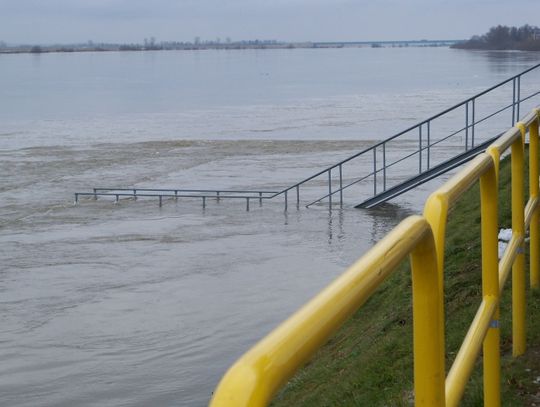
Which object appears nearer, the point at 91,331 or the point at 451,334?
the point at 451,334

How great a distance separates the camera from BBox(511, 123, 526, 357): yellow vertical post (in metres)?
4.70

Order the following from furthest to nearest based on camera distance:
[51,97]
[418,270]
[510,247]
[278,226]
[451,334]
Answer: [51,97], [278,226], [451,334], [510,247], [418,270]

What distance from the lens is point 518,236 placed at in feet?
15.8

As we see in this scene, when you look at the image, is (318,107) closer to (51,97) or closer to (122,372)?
(51,97)

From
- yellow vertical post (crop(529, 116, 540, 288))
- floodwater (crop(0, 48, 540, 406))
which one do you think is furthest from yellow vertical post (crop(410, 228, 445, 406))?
floodwater (crop(0, 48, 540, 406))

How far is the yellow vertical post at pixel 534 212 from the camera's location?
5.57 meters

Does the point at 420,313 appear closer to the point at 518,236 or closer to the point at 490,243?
the point at 490,243

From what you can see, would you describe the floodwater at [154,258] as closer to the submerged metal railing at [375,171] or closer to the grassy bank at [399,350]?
the submerged metal railing at [375,171]

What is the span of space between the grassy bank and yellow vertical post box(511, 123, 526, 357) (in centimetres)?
15

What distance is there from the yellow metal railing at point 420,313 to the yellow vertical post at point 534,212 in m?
1.15

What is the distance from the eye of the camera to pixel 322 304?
1.56 meters

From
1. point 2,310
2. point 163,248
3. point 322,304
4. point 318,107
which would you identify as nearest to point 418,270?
point 322,304

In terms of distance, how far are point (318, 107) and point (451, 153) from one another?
36480 millimetres

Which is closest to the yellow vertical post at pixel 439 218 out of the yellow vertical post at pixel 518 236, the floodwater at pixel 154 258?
the yellow vertical post at pixel 518 236
